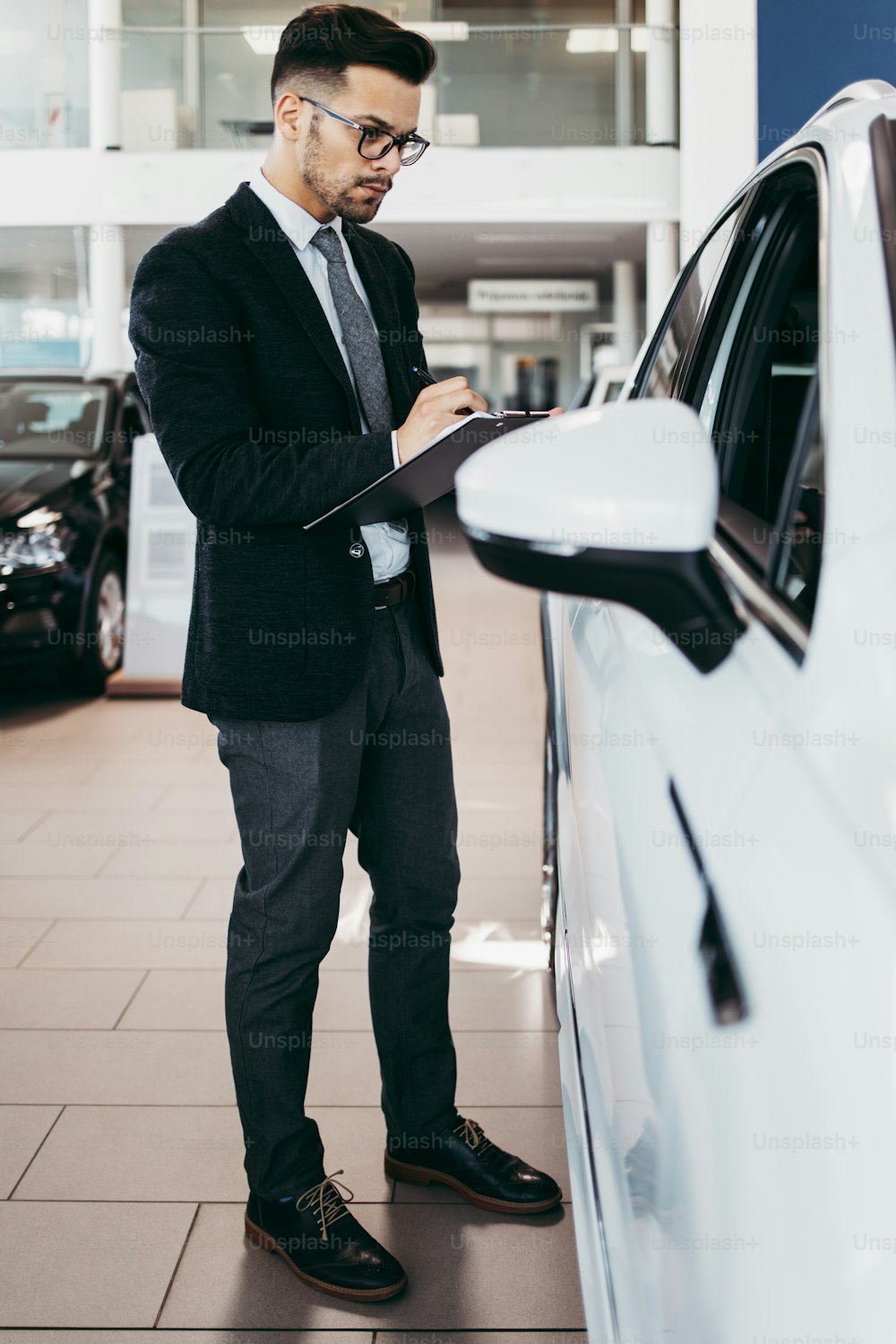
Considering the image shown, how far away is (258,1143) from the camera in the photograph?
6.45 feet

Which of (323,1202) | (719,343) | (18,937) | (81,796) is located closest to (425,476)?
(719,343)

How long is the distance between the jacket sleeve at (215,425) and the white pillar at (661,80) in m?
10.7

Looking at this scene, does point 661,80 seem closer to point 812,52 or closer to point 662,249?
point 662,249

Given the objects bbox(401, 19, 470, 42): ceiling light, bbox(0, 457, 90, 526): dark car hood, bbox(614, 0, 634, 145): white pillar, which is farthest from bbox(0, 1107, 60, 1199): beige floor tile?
bbox(401, 19, 470, 42): ceiling light

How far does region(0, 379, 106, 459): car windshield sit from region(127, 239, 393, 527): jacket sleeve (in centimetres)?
496

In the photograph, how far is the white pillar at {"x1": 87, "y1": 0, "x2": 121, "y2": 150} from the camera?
11.5 m

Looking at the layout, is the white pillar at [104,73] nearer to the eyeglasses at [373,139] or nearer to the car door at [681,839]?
the eyeglasses at [373,139]

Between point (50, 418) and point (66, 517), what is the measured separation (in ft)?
3.08

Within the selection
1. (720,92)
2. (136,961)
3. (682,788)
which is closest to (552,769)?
(136,961)

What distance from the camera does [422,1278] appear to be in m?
1.98

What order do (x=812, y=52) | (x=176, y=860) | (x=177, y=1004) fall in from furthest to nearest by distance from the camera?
(x=812, y=52), (x=176, y=860), (x=177, y=1004)

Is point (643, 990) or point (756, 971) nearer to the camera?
point (756, 971)

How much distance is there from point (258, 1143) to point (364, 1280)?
24cm

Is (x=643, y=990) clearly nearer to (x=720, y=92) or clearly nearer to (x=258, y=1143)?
(x=258, y=1143)
